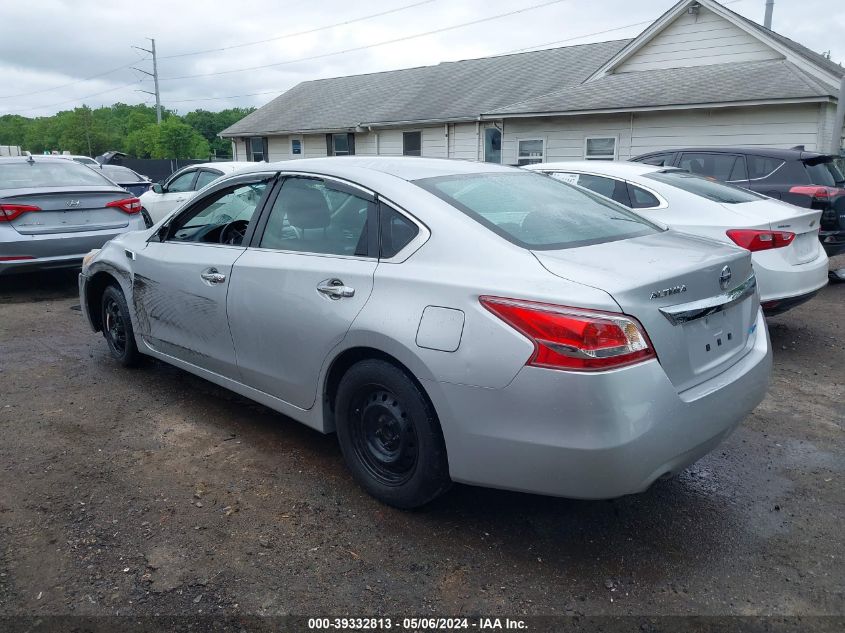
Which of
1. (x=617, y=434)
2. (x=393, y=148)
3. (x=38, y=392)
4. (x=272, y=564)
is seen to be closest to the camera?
(x=617, y=434)

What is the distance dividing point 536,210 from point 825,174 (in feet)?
20.6

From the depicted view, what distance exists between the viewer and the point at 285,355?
11.4 feet

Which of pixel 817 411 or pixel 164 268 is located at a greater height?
pixel 164 268

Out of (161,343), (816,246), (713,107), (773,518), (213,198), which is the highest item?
(713,107)

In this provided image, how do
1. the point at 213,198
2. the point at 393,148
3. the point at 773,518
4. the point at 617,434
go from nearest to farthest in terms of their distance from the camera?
the point at 617,434 → the point at 773,518 → the point at 213,198 → the point at 393,148

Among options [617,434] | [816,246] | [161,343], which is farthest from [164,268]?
[816,246]

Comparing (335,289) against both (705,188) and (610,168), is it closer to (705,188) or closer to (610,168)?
(610,168)

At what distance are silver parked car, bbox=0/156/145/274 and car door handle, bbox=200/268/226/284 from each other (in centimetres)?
447

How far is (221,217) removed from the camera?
14.4ft

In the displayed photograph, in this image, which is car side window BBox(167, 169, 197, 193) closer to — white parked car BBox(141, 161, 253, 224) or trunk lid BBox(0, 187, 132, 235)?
white parked car BBox(141, 161, 253, 224)

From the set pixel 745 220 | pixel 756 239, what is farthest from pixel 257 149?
pixel 756 239

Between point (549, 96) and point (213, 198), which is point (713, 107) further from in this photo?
point (213, 198)

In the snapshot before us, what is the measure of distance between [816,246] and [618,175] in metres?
1.74

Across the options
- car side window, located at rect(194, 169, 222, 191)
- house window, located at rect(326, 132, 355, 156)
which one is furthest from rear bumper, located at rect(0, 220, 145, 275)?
house window, located at rect(326, 132, 355, 156)
